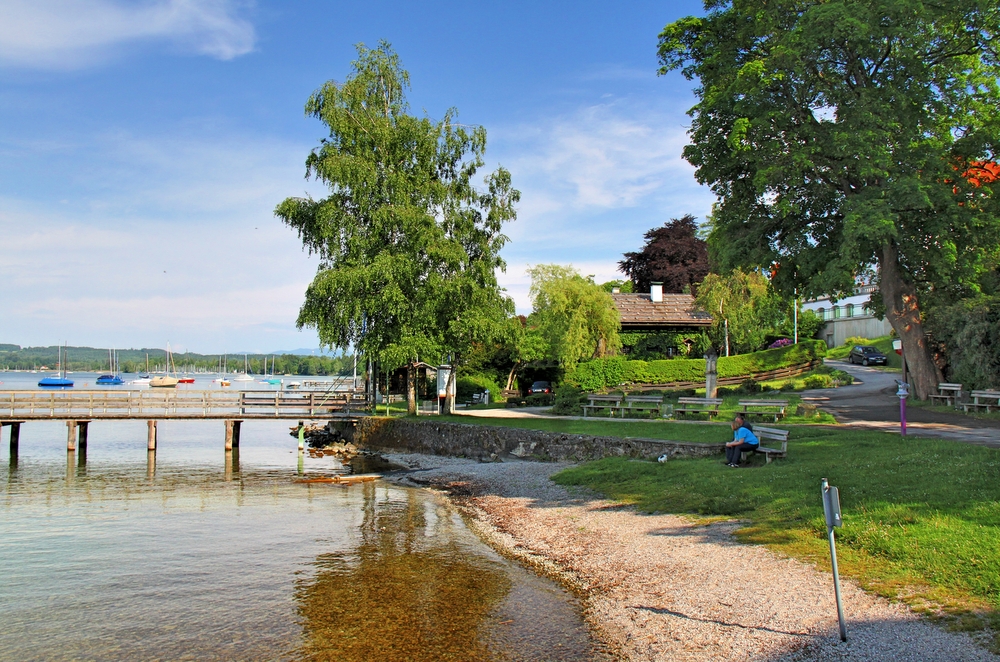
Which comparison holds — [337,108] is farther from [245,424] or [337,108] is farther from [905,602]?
[245,424]

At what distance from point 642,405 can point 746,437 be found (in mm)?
13065

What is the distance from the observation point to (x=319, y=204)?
31.0 metres

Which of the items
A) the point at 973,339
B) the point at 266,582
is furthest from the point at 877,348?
the point at 266,582

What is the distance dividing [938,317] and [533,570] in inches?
924

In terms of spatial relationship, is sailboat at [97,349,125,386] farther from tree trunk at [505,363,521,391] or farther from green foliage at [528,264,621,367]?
green foliage at [528,264,621,367]

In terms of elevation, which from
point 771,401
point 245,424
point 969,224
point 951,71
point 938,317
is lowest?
point 245,424

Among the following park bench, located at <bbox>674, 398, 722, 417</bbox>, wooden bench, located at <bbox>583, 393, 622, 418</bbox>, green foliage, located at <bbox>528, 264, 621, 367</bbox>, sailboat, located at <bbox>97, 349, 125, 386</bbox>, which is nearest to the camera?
park bench, located at <bbox>674, 398, 722, 417</bbox>

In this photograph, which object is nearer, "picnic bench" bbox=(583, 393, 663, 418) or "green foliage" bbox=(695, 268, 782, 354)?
"picnic bench" bbox=(583, 393, 663, 418)

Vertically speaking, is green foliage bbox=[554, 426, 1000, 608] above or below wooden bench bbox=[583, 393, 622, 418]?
below

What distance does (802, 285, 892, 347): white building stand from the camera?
59766 mm

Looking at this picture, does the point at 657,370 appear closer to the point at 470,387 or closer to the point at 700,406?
the point at 470,387

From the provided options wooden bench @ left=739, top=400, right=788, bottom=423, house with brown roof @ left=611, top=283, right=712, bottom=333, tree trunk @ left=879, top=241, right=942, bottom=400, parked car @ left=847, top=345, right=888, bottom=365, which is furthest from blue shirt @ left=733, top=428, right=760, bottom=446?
parked car @ left=847, top=345, right=888, bottom=365

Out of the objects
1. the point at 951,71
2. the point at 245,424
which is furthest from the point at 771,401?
the point at 245,424

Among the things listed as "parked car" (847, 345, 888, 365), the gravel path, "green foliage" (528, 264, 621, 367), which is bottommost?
the gravel path
